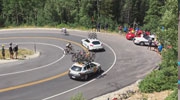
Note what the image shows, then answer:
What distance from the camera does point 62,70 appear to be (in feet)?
115

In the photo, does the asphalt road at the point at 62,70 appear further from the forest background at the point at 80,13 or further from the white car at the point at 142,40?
the forest background at the point at 80,13

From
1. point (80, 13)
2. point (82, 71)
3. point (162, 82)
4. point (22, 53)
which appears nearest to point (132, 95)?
point (162, 82)

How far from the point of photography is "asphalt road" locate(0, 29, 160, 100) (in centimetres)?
2919

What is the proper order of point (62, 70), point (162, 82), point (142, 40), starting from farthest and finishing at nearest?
point (142, 40) < point (62, 70) < point (162, 82)

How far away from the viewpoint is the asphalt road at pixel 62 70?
2919 centimetres

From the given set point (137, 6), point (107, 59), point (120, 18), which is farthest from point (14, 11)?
point (107, 59)

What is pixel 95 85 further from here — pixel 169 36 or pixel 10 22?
pixel 10 22

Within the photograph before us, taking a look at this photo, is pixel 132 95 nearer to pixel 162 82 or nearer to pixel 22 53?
pixel 162 82

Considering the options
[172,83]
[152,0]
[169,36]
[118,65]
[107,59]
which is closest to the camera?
[169,36]

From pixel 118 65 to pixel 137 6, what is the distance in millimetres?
44302

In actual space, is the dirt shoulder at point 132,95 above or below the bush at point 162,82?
below

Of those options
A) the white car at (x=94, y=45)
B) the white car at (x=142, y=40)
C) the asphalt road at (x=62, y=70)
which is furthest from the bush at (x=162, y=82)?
the white car at (x=142, y=40)

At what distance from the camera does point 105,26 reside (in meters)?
60.5

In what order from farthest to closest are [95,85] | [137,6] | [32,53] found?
[137,6]
[32,53]
[95,85]
